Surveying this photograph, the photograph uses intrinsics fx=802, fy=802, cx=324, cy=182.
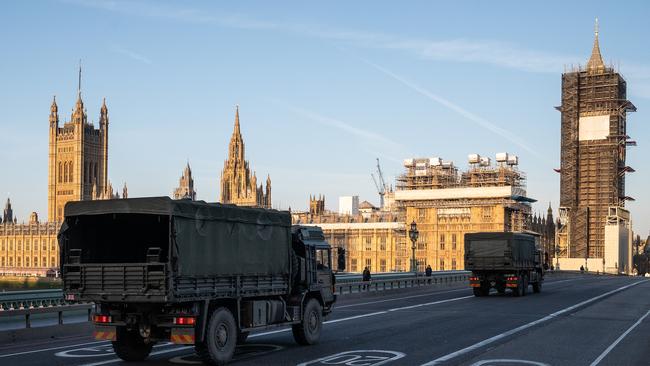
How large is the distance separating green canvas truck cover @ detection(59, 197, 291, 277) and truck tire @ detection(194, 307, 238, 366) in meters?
0.86

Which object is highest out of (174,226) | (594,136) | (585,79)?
(585,79)

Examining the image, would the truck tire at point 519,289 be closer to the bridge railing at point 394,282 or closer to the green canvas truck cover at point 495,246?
the green canvas truck cover at point 495,246

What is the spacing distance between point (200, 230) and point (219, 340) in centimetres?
216

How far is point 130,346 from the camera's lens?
15.9 metres

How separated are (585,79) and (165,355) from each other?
139 m

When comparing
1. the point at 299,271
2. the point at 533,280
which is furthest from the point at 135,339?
the point at 533,280

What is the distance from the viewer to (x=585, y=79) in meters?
144

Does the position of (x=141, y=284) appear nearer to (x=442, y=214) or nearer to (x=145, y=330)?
(x=145, y=330)

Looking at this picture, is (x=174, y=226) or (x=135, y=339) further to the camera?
(x=135, y=339)

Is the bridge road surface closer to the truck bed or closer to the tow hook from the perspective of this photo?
the tow hook

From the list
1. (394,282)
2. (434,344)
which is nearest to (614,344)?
(434,344)

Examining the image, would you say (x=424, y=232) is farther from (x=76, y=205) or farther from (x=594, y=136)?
(x=76, y=205)

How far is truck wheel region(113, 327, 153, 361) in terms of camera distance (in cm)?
1568

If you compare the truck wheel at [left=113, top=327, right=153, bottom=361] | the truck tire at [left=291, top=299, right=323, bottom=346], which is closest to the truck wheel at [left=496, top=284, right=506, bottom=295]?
the truck tire at [left=291, top=299, right=323, bottom=346]
